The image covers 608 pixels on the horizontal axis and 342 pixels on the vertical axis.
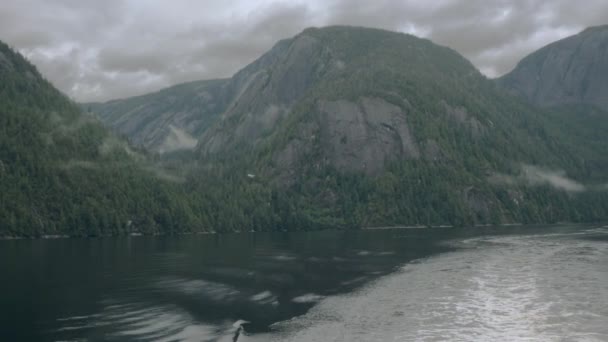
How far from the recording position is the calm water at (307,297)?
6556 cm

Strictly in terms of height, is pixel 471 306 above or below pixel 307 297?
below

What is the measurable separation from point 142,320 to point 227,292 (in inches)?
938

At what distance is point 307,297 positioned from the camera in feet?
288

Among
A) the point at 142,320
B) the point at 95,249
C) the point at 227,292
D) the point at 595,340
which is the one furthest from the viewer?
the point at 95,249

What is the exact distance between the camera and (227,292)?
304 feet

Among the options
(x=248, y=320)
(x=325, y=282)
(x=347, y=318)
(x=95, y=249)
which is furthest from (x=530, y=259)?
(x=95, y=249)

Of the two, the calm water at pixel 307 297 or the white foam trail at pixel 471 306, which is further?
the calm water at pixel 307 297

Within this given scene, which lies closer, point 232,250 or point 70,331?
point 70,331

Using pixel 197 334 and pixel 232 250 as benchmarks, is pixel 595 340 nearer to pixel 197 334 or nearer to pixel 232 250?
pixel 197 334

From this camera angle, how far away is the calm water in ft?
215

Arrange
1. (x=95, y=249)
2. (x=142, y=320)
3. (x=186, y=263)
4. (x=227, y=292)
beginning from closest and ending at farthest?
(x=142, y=320)
(x=227, y=292)
(x=186, y=263)
(x=95, y=249)

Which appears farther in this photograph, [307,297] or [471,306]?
[307,297]

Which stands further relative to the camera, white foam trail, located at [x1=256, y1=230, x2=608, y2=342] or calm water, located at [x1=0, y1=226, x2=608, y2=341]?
calm water, located at [x1=0, y1=226, x2=608, y2=341]

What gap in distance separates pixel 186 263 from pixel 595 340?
9041cm
